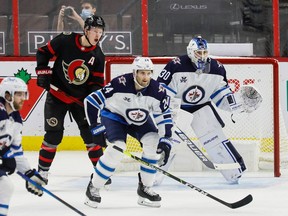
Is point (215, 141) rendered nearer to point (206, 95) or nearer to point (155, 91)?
point (206, 95)

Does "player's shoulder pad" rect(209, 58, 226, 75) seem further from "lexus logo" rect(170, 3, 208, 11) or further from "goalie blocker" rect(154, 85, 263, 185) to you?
"lexus logo" rect(170, 3, 208, 11)

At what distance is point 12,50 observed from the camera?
7.82 m

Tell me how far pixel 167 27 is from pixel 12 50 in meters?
1.33

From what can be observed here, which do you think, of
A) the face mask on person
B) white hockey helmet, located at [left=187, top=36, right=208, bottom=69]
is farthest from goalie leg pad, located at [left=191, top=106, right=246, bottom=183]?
the face mask on person

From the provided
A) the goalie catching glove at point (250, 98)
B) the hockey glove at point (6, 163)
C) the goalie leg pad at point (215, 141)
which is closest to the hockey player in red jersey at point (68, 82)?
the goalie leg pad at point (215, 141)

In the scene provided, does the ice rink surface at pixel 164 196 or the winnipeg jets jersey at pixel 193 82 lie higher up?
the winnipeg jets jersey at pixel 193 82

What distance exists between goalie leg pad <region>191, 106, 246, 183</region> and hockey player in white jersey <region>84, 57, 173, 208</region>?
91 cm

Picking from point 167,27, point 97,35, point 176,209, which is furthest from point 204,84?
point 167,27

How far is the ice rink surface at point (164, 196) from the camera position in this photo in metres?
4.77

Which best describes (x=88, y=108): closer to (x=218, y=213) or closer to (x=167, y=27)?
(x=218, y=213)

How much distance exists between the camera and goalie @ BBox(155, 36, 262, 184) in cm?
568

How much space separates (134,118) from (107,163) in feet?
0.98

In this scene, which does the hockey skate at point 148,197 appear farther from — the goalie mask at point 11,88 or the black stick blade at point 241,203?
the goalie mask at point 11,88

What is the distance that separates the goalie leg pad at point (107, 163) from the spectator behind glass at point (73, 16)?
3.08 metres
